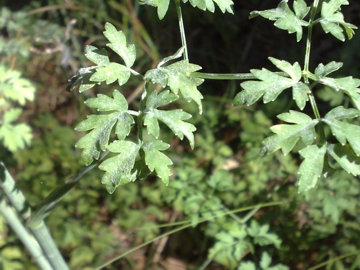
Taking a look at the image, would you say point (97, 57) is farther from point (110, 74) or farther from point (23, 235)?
point (23, 235)

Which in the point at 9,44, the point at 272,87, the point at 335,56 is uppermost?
the point at 272,87

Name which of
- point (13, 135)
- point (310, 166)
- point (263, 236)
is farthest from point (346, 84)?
point (13, 135)

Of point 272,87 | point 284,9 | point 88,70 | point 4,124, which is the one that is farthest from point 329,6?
point 4,124

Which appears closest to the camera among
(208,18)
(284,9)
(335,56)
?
(284,9)

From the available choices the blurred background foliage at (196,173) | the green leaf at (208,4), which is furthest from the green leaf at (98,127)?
the blurred background foliage at (196,173)

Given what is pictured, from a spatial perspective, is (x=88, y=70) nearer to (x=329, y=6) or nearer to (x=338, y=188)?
(x=329, y=6)

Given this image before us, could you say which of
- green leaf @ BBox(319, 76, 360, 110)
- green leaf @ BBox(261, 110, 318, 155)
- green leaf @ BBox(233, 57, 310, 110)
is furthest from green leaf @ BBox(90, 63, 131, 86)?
green leaf @ BBox(319, 76, 360, 110)
